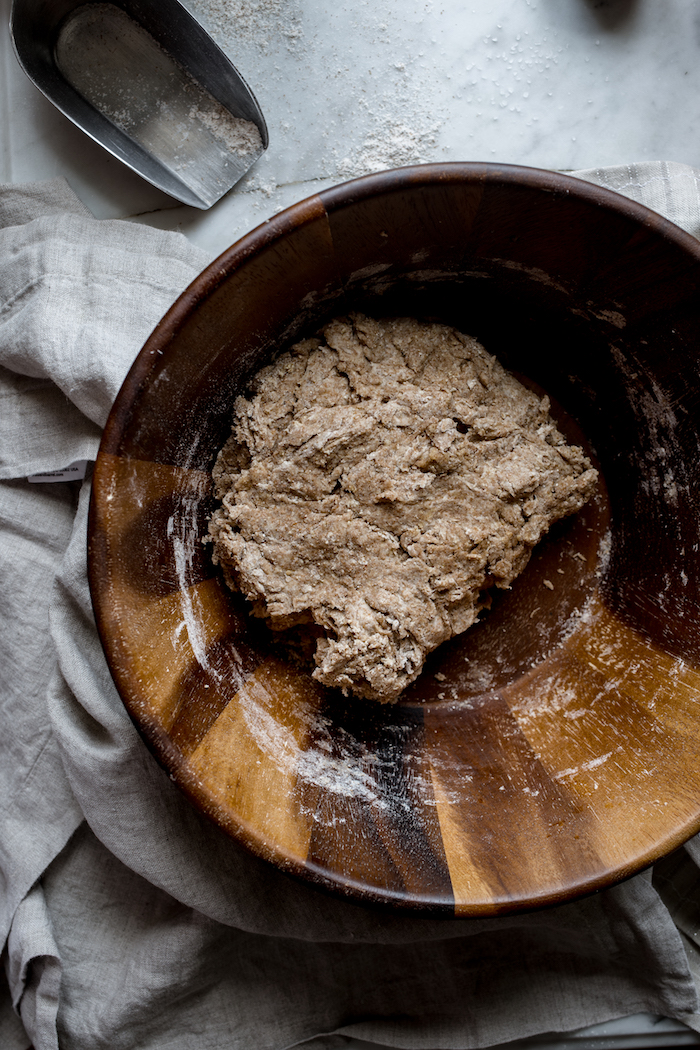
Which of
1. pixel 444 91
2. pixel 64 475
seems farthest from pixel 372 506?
pixel 444 91

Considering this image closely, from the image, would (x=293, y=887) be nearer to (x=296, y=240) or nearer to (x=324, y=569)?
(x=324, y=569)

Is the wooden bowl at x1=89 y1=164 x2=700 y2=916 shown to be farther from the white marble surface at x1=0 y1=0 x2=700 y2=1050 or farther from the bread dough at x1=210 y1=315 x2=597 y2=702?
the white marble surface at x1=0 y1=0 x2=700 y2=1050

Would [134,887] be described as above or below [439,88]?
below

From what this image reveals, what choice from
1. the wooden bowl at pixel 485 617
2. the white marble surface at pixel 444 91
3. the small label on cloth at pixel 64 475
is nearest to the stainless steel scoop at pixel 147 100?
the white marble surface at pixel 444 91

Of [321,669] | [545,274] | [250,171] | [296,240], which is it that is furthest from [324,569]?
[250,171]

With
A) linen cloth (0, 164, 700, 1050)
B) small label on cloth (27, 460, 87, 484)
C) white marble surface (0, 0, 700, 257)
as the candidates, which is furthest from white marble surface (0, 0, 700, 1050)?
small label on cloth (27, 460, 87, 484)

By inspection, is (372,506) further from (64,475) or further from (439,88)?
(439,88)
